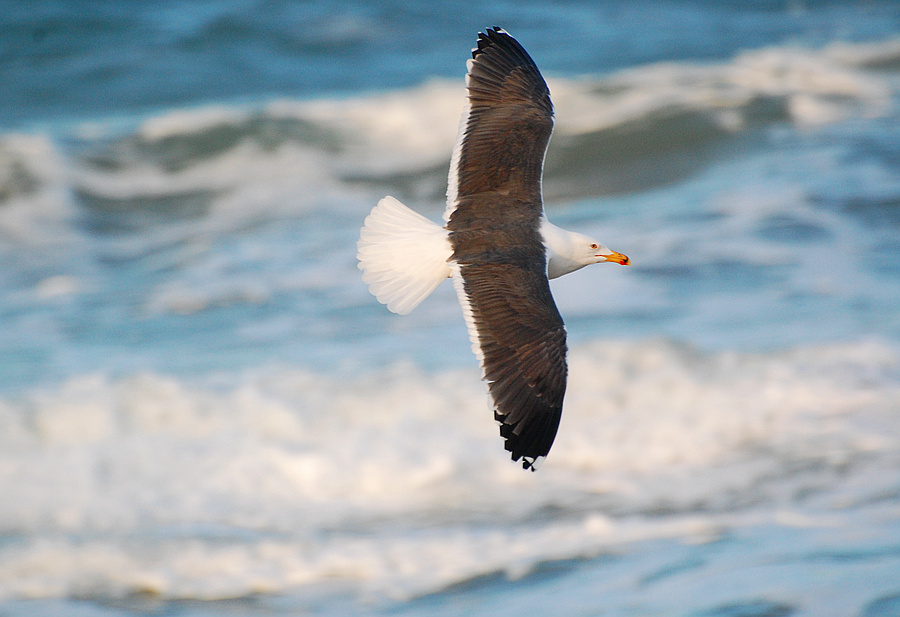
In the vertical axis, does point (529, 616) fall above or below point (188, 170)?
below

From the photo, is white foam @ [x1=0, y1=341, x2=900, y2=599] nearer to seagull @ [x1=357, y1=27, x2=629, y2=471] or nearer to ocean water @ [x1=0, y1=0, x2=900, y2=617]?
ocean water @ [x1=0, y1=0, x2=900, y2=617]

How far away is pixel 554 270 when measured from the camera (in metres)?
4.27

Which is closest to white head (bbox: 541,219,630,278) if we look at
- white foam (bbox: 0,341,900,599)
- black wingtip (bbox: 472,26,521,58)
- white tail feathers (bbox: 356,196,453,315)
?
white tail feathers (bbox: 356,196,453,315)

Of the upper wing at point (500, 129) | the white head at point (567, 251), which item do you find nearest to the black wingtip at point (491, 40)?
the upper wing at point (500, 129)

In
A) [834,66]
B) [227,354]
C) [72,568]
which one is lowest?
[72,568]

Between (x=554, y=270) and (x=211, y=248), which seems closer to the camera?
(x=554, y=270)

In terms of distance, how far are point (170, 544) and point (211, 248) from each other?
4.82 m

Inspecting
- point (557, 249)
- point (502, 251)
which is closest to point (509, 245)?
point (502, 251)

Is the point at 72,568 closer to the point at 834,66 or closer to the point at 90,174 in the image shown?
the point at 90,174

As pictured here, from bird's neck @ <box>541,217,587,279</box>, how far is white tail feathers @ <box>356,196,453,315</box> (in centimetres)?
37

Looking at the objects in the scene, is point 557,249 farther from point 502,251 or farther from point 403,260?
point 403,260

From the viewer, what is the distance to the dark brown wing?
144 inches

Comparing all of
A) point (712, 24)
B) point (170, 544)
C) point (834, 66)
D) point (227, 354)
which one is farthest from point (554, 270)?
point (712, 24)

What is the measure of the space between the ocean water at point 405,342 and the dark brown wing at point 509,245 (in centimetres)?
189
